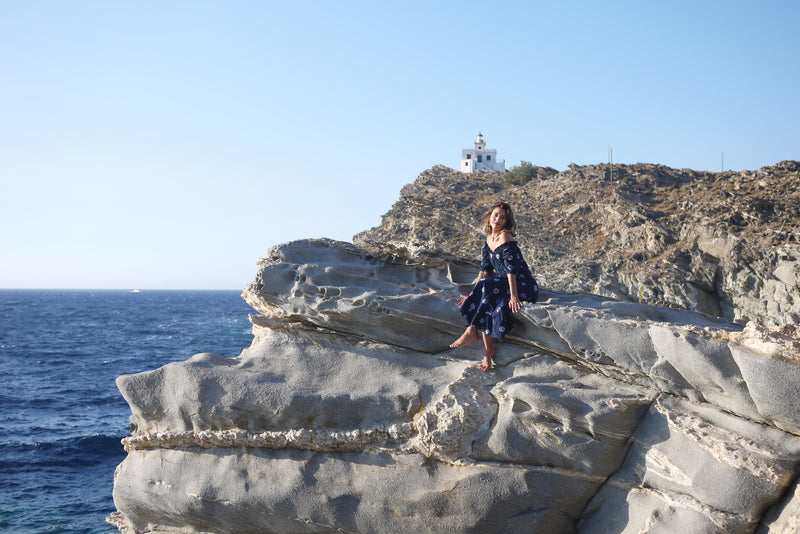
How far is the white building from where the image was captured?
7794cm

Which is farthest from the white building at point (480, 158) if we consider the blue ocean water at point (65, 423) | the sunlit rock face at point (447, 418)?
the sunlit rock face at point (447, 418)

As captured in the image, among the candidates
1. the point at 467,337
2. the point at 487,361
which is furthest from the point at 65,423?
the point at 487,361

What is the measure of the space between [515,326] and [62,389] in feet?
Answer: 76.0

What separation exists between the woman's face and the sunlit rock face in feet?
3.45

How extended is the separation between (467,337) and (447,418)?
4.07 feet

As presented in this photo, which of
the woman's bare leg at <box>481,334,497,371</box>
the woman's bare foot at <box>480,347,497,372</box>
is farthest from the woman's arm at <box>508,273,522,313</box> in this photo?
the woman's bare foot at <box>480,347,497,372</box>

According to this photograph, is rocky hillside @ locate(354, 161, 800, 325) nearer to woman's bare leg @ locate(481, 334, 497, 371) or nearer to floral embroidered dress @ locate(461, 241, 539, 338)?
floral embroidered dress @ locate(461, 241, 539, 338)

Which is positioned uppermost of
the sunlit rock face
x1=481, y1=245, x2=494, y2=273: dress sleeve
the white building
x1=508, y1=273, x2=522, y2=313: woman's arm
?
the white building

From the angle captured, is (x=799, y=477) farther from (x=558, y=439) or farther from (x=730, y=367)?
(x=558, y=439)

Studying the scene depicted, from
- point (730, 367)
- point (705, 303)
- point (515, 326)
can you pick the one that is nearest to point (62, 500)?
point (515, 326)

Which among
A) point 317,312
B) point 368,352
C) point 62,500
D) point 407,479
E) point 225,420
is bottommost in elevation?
point 62,500

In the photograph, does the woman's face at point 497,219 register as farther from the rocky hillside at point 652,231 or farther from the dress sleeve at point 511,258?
the rocky hillside at point 652,231

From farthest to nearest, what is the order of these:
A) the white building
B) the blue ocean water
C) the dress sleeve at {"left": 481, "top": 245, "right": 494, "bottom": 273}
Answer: the white building → the blue ocean water → the dress sleeve at {"left": 481, "top": 245, "right": 494, "bottom": 273}

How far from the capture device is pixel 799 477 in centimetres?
566
